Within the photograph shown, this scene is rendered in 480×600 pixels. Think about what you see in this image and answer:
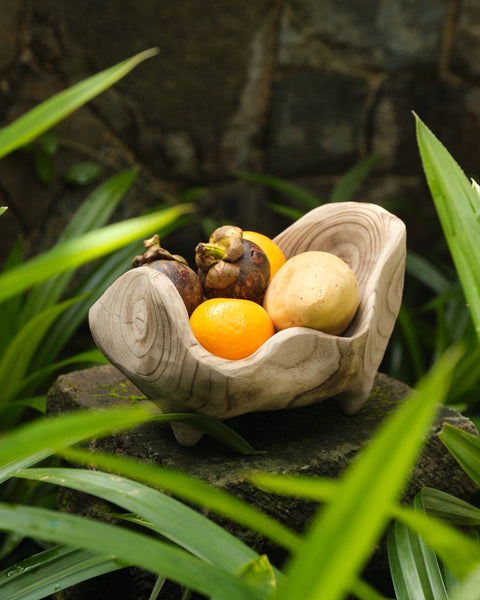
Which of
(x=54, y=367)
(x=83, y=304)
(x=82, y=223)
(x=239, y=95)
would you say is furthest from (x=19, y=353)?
(x=239, y=95)

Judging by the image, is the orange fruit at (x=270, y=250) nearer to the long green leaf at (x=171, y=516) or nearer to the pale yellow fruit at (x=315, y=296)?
the pale yellow fruit at (x=315, y=296)

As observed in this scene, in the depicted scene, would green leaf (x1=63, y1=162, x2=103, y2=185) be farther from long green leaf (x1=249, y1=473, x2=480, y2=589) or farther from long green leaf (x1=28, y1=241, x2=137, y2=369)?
Answer: long green leaf (x1=249, y1=473, x2=480, y2=589)

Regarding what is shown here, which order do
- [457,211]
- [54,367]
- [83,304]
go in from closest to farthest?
[457,211], [54,367], [83,304]

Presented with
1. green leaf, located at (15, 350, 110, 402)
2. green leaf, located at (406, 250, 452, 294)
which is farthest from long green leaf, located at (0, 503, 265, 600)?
green leaf, located at (406, 250, 452, 294)

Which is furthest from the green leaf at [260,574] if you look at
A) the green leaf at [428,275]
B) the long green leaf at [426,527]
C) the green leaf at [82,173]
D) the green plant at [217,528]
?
the green leaf at [82,173]

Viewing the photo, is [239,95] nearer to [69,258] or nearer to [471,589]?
[69,258]
